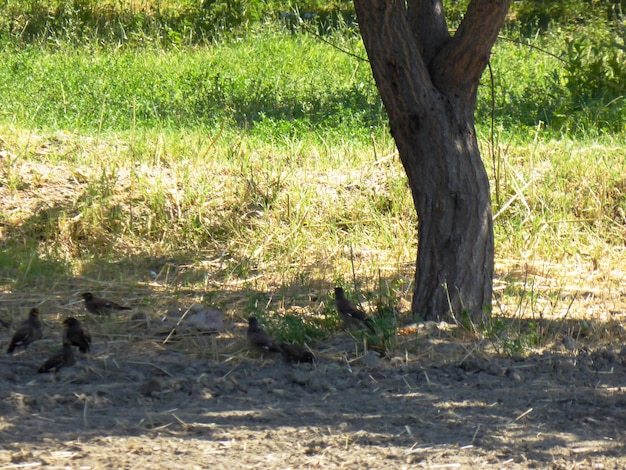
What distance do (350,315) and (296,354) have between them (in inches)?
25.8

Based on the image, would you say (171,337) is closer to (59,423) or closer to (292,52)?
(59,423)

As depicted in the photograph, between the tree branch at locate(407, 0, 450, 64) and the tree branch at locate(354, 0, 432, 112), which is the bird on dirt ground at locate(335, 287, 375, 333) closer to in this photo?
the tree branch at locate(354, 0, 432, 112)

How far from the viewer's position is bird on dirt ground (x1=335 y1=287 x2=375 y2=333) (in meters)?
6.04

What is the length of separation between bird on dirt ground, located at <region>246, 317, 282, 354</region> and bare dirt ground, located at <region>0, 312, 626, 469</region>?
85mm

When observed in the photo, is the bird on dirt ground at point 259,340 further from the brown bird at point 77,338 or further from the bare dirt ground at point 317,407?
the brown bird at point 77,338

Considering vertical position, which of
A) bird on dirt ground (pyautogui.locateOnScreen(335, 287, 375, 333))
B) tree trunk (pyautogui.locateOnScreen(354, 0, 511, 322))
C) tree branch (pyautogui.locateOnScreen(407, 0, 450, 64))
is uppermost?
tree branch (pyautogui.locateOnScreen(407, 0, 450, 64))

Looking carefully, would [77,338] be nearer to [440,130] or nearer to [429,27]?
[440,130]

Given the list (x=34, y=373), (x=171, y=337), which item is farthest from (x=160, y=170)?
(x=34, y=373)

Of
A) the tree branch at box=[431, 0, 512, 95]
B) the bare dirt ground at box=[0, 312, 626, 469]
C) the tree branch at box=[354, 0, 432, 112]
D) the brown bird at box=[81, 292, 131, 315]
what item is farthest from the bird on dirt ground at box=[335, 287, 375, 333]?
the brown bird at box=[81, 292, 131, 315]

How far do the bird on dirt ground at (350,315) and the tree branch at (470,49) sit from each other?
1588 millimetres

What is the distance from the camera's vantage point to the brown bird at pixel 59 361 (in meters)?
5.41

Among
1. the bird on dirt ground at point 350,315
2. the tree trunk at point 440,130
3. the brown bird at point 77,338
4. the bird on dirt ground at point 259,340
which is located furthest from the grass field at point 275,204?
the brown bird at point 77,338

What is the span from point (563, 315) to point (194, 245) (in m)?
3.55

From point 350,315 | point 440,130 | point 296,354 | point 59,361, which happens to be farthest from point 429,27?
point 59,361
